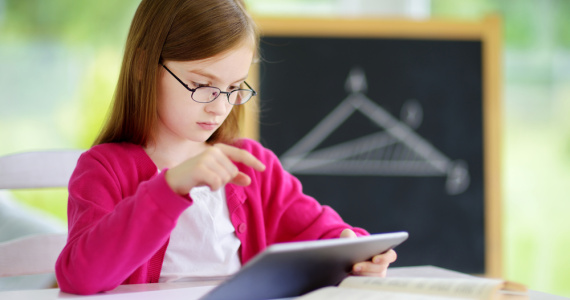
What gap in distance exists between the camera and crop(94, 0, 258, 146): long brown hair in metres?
0.99

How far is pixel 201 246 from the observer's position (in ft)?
3.46

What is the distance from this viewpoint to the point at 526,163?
2607mm

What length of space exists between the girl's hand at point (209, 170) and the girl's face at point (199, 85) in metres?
0.26

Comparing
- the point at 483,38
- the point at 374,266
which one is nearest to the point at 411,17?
the point at 483,38

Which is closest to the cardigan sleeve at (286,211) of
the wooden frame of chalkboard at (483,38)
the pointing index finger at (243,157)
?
the pointing index finger at (243,157)

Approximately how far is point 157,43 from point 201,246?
0.33 meters

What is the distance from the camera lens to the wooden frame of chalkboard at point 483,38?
218 centimetres

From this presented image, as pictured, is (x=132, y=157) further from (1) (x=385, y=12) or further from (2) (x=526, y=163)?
(2) (x=526, y=163)

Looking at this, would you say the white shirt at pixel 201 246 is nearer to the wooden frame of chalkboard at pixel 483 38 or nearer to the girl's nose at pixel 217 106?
the girl's nose at pixel 217 106

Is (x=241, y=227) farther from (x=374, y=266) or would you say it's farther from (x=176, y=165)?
(x=374, y=266)

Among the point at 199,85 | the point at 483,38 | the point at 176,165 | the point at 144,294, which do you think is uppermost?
the point at 483,38

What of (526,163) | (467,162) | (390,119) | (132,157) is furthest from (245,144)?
(526,163)

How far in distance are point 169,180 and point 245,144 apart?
48 centimetres

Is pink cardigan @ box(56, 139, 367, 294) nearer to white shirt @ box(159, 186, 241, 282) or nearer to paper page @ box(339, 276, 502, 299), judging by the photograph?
white shirt @ box(159, 186, 241, 282)
